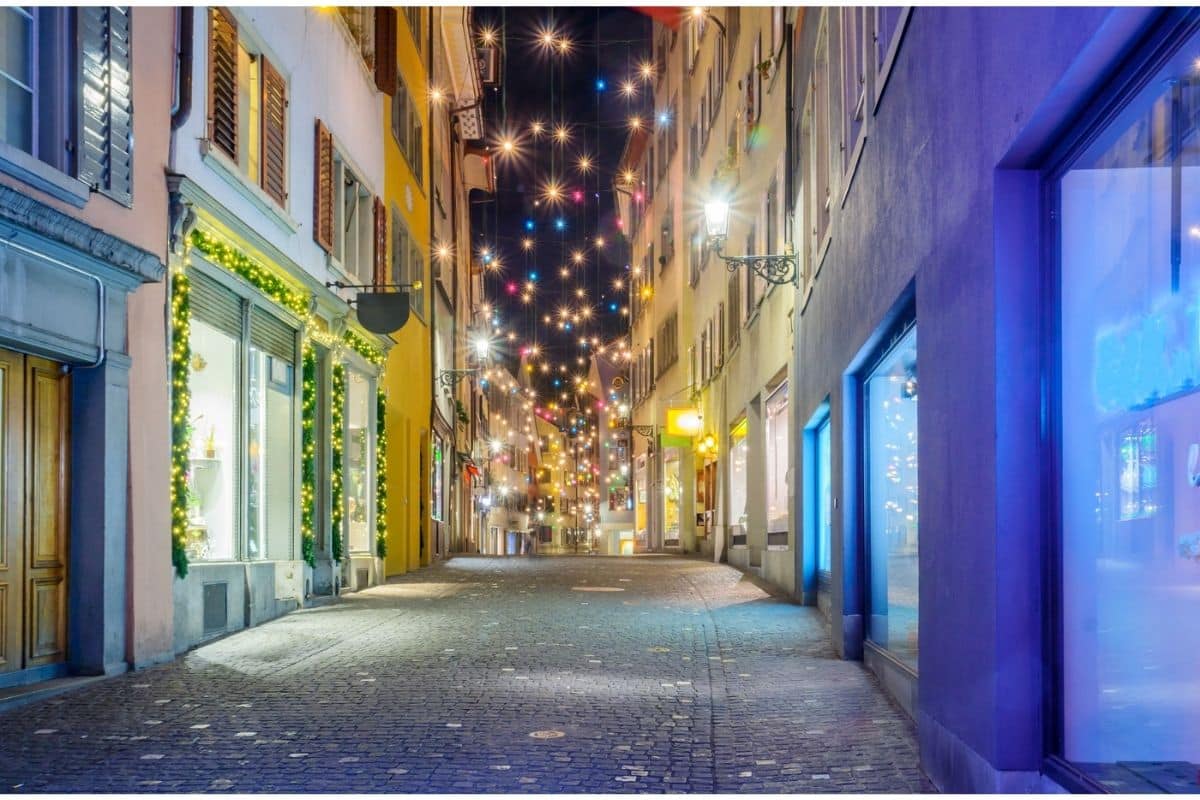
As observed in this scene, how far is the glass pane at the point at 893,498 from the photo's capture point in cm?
854

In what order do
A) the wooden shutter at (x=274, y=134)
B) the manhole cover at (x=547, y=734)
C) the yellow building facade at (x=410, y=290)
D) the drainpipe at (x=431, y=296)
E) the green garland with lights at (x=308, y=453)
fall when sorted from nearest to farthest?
1. the manhole cover at (x=547, y=734)
2. the wooden shutter at (x=274, y=134)
3. the green garland with lights at (x=308, y=453)
4. the yellow building facade at (x=410, y=290)
5. the drainpipe at (x=431, y=296)

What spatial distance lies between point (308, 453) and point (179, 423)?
531 cm

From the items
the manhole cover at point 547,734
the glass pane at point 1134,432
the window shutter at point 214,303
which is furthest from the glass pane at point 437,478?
the glass pane at point 1134,432

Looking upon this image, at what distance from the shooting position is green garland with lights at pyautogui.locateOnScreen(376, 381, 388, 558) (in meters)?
21.5

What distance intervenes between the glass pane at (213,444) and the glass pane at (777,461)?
867 cm

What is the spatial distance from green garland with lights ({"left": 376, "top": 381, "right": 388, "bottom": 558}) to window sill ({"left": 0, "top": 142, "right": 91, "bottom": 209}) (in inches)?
474

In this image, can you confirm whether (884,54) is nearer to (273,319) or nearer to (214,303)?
(214,303)

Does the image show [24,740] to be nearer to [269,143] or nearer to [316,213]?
[269,143]

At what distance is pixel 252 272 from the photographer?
1430cm

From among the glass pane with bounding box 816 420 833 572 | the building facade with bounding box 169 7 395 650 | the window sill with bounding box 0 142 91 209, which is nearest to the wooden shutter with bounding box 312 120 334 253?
the building facade with bounding box 169 7 395 650

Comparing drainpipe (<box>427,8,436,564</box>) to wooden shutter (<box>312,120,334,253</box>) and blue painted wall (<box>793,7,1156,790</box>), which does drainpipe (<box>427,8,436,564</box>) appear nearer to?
wooden shutter (<box>312,120,334,253</box>)

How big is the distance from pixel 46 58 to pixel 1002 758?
8.48m

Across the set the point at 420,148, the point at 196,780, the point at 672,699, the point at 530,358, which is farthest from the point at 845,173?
the point at 530,358

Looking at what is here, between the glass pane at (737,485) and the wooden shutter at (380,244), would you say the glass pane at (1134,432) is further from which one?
the glass pane at (737,485)
